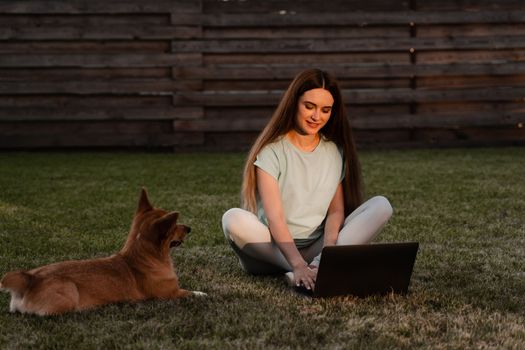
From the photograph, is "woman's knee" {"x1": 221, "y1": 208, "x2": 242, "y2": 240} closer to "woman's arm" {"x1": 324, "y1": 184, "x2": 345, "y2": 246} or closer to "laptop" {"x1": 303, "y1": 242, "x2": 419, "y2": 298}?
"woman's arm" {"x1": 324, "y1": 184, "x2": 345, "y2": 246}

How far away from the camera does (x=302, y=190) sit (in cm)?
332

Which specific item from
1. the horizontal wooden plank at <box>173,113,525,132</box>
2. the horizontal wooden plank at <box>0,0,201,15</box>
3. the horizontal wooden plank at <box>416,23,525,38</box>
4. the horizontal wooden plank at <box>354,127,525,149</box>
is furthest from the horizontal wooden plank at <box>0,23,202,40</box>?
the horizontal wooden plank at <box>416,23,525,38</box>

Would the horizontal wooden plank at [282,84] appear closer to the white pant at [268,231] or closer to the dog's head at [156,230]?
the white pant at [268,231]

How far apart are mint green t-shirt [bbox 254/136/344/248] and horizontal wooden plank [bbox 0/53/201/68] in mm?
5891

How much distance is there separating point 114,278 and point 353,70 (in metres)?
6.82

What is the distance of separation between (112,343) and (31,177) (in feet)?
15.7

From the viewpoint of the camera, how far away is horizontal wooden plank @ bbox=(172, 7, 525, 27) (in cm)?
900

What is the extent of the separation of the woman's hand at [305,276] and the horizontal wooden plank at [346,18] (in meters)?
6.39

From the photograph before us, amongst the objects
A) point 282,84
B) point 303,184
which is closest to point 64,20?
point 282,84

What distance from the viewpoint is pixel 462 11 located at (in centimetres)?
922

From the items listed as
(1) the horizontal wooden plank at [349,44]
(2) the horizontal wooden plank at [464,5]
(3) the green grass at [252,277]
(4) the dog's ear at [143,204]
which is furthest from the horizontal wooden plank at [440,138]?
(4) the dog's ear at [143,204]

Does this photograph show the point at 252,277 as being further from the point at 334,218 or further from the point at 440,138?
the point at 440,138

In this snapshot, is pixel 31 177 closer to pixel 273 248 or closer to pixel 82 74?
pixel 82 74

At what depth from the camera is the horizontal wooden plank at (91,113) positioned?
8.90m
